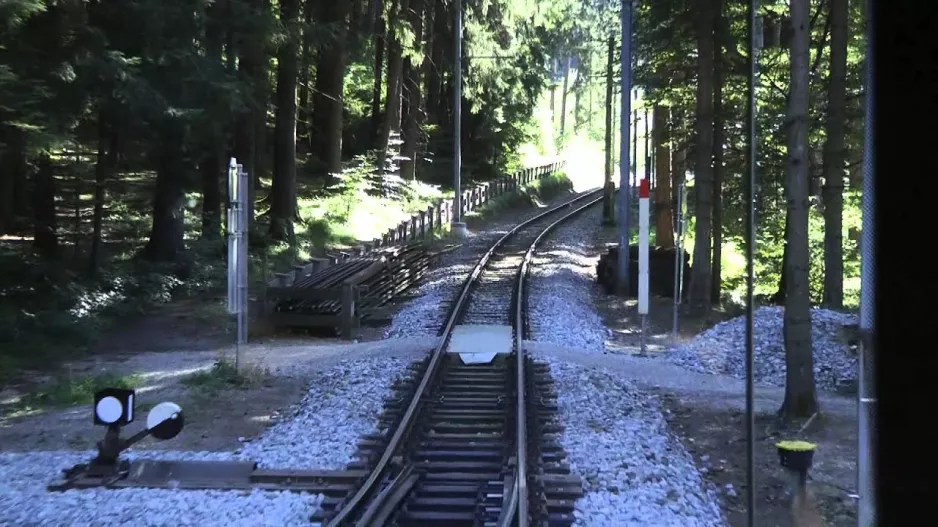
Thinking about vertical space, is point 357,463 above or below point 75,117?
below

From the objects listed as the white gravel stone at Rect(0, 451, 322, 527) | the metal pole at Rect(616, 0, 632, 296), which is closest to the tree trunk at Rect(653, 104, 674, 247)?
the metal pole at Rect(616, 0, 632, 296)

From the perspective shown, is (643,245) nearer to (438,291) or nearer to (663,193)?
(438,291)

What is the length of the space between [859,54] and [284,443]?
57.9ft

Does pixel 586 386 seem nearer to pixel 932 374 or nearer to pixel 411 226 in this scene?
pixel 932 374

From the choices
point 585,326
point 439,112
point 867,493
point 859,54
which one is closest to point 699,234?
point 585,326

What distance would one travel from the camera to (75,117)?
16.0 m

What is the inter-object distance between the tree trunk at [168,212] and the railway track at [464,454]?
9.77 metres

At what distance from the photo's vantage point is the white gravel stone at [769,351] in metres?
13.7

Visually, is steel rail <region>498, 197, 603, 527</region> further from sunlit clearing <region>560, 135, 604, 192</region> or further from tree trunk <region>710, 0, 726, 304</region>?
sunlit clearing <region>560, 135, 604, 192</region>

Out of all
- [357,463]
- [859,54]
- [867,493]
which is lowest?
[357,463]

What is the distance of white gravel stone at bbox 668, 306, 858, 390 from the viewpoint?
1368 centimetres

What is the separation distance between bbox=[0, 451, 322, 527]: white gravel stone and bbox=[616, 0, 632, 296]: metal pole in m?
15.3

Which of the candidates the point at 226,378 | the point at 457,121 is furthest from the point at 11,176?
the point at 457,121

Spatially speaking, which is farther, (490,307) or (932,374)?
(490,307)
